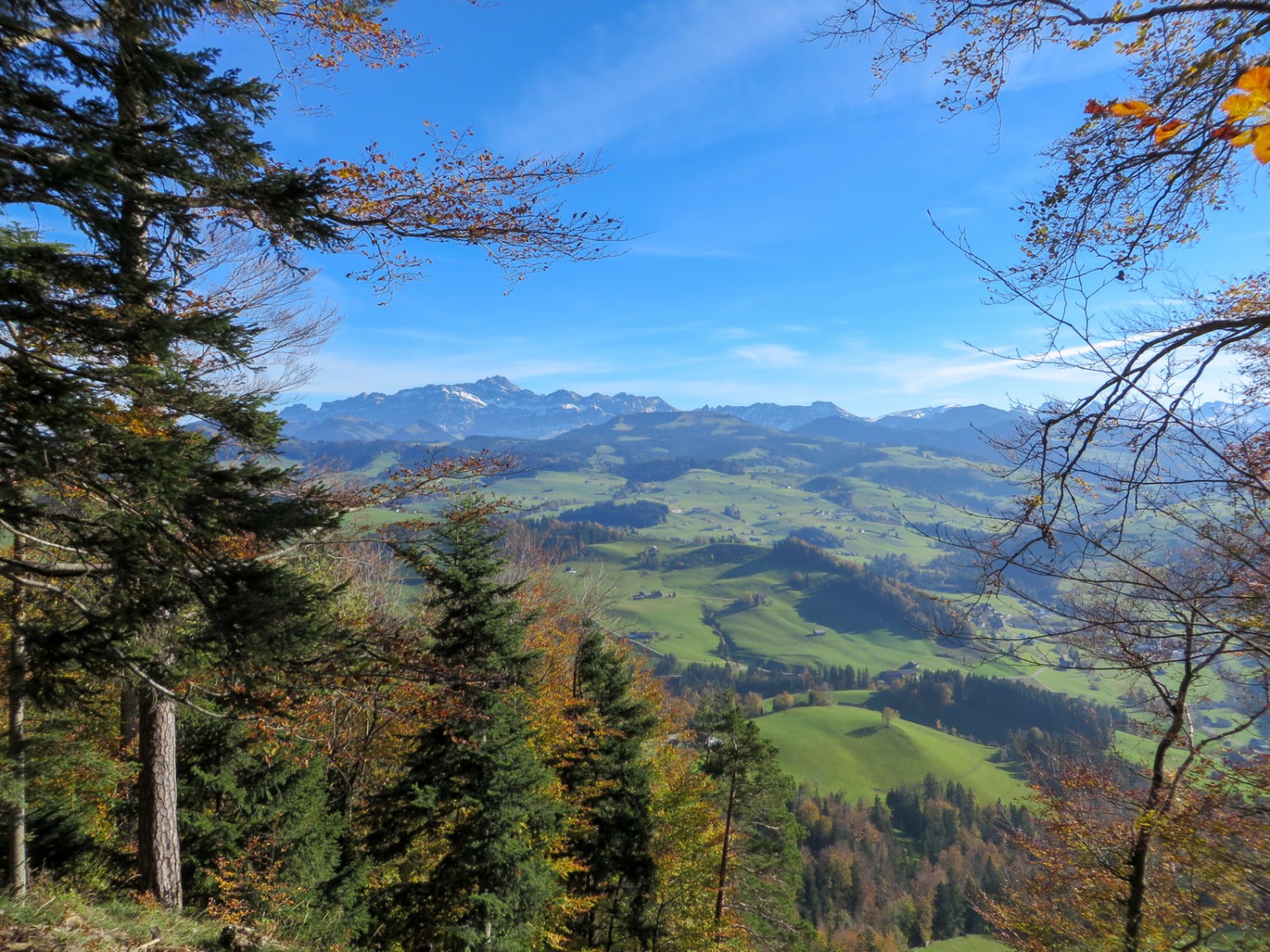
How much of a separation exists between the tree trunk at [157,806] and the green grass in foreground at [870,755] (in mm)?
79555

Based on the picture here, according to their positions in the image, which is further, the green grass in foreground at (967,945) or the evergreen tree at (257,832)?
the green grass in foreground at (967,945)

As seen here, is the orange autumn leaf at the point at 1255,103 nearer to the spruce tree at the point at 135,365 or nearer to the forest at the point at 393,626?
the forest at the point at 393,626

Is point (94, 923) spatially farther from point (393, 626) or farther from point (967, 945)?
point (967, 945)

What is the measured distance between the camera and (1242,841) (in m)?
6.36

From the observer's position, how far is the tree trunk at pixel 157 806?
6.95 m

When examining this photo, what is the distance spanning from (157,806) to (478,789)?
534 cm

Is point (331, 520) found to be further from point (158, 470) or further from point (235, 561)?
point (158, 470)

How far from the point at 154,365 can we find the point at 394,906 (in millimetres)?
14337

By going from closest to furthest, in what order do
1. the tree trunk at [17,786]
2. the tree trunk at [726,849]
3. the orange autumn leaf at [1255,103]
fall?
the orange autumn leaf at [1255,103] → the tree trunk at [17,786] → the tree trunk at [726,849]

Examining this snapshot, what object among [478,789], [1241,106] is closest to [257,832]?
[478,789]

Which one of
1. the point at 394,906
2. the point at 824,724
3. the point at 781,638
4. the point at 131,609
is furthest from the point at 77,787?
the point at 781,638

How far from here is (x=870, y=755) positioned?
86.4m

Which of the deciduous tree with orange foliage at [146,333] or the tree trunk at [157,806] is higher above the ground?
the deciduous tree with orange foliage at [146,333]

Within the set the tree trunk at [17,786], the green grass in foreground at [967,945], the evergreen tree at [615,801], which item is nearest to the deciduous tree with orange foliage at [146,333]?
the tree trunk at [17,786]
